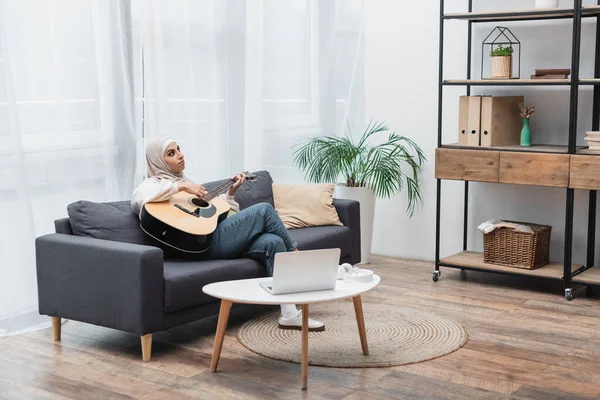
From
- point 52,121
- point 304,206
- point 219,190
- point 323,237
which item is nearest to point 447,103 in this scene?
point 304,206

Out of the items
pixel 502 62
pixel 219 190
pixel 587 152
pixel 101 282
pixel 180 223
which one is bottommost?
pixel 101 282

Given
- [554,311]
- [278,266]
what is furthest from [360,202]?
[278,266]

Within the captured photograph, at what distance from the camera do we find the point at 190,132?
188 inches

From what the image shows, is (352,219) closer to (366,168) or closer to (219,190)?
(366,168)

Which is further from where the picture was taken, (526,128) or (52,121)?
(526,128)

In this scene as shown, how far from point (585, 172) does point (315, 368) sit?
2.01 meters

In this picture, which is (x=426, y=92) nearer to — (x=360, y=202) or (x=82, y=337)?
(x=360, y=202)

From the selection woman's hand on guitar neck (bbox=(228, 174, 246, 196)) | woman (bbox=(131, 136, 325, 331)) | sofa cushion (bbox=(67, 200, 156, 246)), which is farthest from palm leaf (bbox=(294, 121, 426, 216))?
sofa cushion (bbox=(67, 200, 156, 246))

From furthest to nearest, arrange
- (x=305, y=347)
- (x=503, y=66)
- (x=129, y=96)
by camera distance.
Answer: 1. (x=503, y=66)
2. (x=129, y=96)
3. (x=305, y=347)

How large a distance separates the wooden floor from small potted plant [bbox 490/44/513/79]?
140 centimetres

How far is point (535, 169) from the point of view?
4676 millimetres

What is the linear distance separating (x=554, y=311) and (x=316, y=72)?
243 centimetres

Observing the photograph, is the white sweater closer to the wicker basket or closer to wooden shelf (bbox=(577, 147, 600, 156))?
the wicker basket

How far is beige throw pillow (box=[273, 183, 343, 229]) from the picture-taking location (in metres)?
4.88
